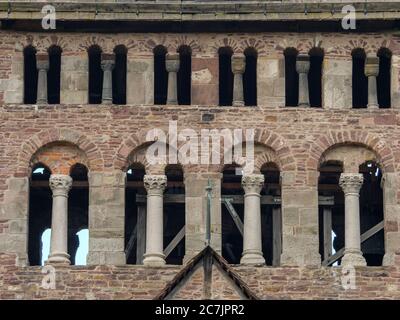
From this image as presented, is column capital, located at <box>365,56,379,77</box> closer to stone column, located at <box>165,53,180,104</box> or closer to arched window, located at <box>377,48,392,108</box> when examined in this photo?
arched window, located at <box>377,48,392,108</box>

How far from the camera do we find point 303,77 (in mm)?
149625

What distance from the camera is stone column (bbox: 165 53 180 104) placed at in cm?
14950

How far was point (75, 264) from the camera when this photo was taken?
14975 cm

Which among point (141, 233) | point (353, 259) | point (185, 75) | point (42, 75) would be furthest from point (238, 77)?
point (353, 259)

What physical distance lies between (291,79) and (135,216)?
4.56 meters

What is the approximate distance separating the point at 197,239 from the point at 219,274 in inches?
104

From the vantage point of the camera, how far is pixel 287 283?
485 ft

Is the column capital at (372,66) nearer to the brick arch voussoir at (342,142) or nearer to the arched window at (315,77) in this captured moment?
the arched window at (315,77)

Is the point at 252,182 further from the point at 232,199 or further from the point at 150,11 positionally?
the point at 150,11

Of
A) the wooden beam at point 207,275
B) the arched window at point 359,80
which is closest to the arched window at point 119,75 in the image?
the arched window at point 359,80

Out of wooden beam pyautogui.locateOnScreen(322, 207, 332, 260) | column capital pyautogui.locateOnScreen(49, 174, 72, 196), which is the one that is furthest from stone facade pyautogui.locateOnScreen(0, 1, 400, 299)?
wooden beam pyautogui.locateOnScreen(322, 207, 332, 260)

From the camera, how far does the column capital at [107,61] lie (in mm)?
149750
